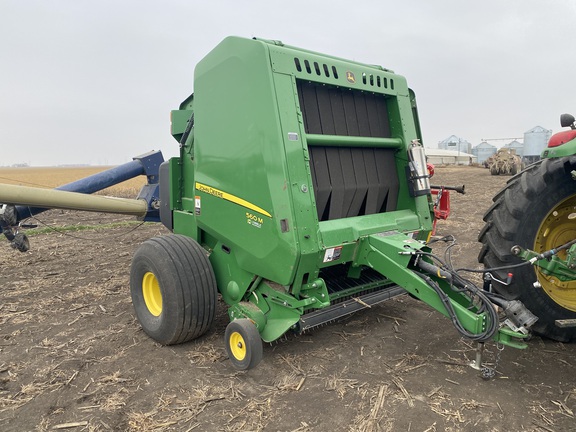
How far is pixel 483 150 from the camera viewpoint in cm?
5603

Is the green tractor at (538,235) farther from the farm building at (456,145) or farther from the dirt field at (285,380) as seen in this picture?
the farm building at (456,145)

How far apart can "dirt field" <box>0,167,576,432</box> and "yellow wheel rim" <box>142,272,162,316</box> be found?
262 mm

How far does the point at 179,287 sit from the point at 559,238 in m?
2.98

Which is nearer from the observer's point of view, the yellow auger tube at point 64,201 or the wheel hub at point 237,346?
the wheel hub at point 237,346

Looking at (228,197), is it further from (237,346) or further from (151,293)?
(151,293)

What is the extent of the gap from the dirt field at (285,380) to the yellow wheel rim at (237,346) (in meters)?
A: 0.14

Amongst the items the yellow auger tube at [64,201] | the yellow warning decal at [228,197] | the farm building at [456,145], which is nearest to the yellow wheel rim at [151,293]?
the yellow warning decal at [228,197]

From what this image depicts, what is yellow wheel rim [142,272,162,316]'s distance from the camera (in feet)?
12.0

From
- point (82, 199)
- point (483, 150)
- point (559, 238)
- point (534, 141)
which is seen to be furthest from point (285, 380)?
point (483, 150)

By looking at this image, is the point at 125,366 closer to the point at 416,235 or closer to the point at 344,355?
the point at 344,355

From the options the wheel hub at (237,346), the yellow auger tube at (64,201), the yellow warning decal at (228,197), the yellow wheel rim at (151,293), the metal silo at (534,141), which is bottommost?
the wheel hub at (237,346)

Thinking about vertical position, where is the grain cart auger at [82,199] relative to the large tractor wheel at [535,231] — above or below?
above

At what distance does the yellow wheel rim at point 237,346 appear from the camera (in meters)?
2.91

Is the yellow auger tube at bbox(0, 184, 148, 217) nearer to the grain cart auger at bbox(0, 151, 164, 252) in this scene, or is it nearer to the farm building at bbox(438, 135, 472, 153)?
the grain cart auger at bbox(0, 151, 164, 252)
